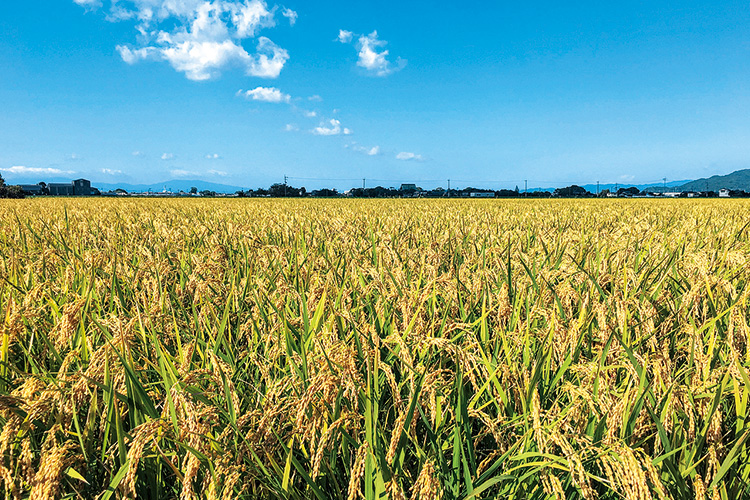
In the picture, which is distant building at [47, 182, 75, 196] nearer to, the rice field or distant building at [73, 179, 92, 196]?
distant building at [73, 179, 92, 196]

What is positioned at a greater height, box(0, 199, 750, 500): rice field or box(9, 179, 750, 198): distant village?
box(9, 179, 750, 198): distant village

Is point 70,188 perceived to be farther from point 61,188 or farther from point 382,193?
point 382,193

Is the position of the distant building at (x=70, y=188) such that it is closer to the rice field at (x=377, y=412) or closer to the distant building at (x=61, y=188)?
the distant building at (x=61, y=188)

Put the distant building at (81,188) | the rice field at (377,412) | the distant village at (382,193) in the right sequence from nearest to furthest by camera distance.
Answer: the rice field at (377,412) < the distant village at (382,193) < the distant building at (81,188)

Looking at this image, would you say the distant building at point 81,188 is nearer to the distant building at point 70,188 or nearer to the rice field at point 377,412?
the distant building at point 70,188

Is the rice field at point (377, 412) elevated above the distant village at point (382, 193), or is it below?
below

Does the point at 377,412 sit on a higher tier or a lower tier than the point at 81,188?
lower

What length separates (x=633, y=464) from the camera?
2.50ft

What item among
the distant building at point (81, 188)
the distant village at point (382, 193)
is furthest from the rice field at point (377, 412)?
the distant building at point (81, 188)

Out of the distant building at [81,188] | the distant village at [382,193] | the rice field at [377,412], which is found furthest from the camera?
the distant building at [81,188]

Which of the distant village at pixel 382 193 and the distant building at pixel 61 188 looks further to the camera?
the distant building at pixel 61 188

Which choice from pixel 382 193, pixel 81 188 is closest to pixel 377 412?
pixel 382 193

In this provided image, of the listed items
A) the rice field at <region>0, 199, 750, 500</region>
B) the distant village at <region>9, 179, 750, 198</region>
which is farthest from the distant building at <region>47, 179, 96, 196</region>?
the rice field at <region>0, 199, 750, 500</region>

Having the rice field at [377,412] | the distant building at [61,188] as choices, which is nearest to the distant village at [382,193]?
the distant building at [61,188]
